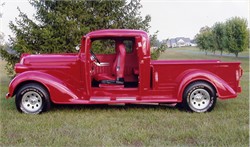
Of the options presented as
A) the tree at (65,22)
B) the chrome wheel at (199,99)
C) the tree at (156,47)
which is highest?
the tree at (65,22)

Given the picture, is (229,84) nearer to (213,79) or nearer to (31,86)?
(213,79)

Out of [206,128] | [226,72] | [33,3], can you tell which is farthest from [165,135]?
[33,3]

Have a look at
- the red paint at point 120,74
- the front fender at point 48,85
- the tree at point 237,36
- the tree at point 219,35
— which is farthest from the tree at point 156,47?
the tree at point 219,35

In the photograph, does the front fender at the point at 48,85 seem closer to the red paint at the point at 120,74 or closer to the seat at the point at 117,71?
the red paint at the point at 120,74

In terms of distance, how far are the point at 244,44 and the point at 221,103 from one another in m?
37.6

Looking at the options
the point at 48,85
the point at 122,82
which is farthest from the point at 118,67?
the point at 48,85

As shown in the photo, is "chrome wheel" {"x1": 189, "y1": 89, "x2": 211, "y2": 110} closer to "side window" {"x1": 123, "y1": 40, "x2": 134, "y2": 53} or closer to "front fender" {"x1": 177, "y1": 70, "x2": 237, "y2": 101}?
"front fender" {"x1": 177, "y1": 70, "x2": 237, "y2": 101}

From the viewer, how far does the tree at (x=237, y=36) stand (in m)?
42.2

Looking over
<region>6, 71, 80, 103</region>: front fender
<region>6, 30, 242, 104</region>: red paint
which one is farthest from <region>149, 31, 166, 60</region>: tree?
<region>6, 71, 80, 103</region>: front fender

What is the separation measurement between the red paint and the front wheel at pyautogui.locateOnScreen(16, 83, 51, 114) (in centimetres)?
12

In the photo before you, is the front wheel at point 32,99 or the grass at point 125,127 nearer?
the grass at point 125,127

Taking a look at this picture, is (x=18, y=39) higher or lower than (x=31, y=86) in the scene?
higher

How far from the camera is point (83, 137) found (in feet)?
15.7

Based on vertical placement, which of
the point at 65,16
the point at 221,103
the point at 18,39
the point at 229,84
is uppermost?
the point at 65,16
